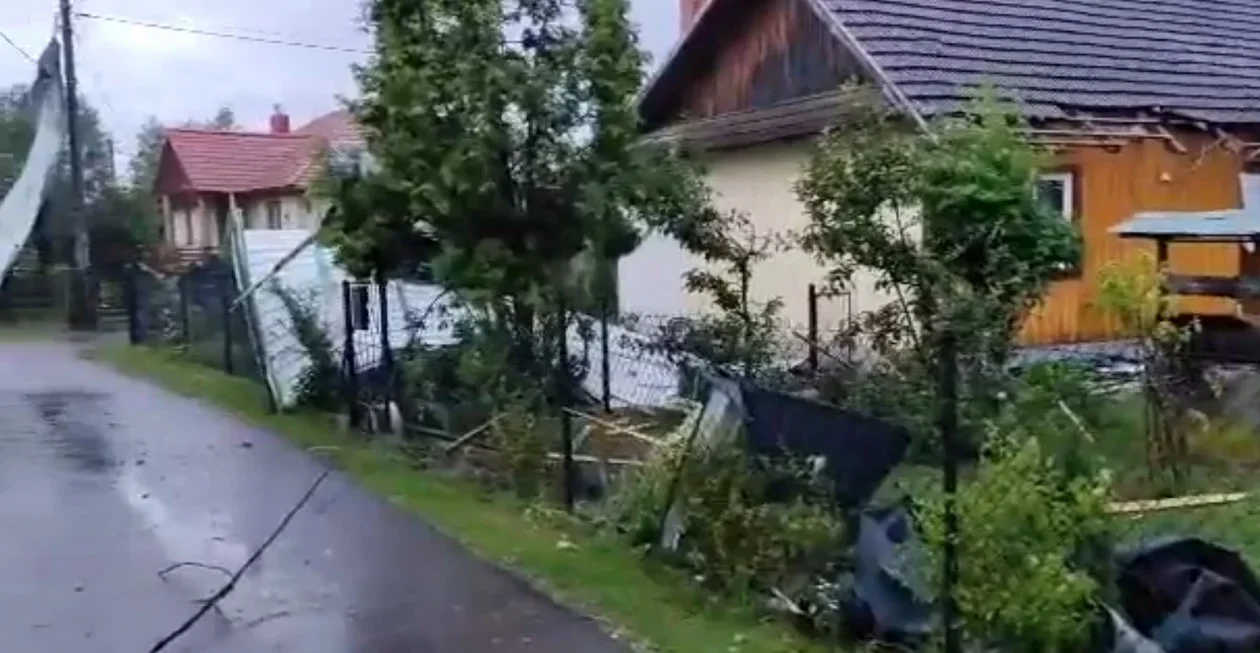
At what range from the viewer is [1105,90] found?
16672 mm

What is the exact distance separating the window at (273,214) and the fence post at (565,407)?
29.9 m

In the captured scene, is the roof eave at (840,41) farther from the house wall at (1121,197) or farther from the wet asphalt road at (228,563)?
the wet asphalt road at (228,563)

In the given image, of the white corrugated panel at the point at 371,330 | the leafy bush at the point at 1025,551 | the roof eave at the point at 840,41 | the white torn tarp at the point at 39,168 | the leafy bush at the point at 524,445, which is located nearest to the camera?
the leafy bush at the point at 1025,551

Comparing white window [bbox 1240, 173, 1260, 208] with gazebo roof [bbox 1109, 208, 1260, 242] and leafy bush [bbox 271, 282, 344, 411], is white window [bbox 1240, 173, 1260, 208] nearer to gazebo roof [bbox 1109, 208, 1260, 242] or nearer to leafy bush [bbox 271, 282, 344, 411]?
gazebo roof [bbox 1109, 208, 1260, 242]

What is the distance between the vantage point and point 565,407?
9.93 m

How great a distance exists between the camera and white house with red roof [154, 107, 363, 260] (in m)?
40.1

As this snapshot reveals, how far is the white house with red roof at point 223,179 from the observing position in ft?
131

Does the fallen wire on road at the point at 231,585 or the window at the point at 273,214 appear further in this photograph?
the window at the point at 273,214

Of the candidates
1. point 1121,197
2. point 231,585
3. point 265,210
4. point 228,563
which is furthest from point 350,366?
point 265,210

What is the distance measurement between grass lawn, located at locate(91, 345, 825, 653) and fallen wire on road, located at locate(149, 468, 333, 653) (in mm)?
620

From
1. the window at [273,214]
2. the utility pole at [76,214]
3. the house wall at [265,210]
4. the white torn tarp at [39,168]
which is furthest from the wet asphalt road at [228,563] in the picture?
the window at [273,214]

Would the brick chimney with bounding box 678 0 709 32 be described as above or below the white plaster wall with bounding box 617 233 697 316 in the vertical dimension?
above

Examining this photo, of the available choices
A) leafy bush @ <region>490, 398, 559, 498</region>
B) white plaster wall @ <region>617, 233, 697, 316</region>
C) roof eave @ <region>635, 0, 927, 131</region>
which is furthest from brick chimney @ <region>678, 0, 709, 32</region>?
leafy bush @ <region>490, 398, 559, 498</region>

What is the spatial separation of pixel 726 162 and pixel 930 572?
1303 centimetres
